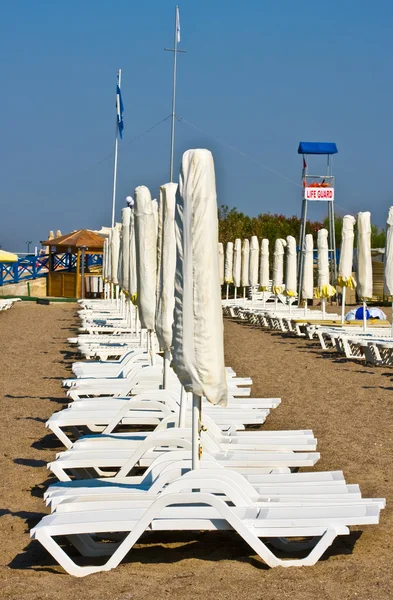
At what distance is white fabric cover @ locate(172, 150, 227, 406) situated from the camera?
4.71m

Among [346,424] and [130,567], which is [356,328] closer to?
[346,424]

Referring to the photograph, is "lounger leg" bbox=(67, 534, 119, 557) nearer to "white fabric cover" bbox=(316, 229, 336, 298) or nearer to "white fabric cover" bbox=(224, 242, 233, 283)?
"white fabric cover" bbox=(316, 229, 336, 298)

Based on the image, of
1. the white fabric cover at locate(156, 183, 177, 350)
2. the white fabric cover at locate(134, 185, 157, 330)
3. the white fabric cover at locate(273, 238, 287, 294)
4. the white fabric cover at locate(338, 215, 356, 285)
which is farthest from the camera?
the white fabric cover at locate(273, 238, 287, 294)

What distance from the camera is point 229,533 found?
5289mm

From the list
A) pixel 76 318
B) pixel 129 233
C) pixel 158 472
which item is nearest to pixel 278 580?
pixel 158 472

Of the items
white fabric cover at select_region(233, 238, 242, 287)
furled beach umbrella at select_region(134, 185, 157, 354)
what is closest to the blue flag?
white fabric cover at select_region(233, 238, 242, 287)

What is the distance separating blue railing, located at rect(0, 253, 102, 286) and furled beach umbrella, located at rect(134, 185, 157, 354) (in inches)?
1252

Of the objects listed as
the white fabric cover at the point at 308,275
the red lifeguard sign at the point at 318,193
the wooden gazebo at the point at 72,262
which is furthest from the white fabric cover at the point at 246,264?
the wooden gazebo at the point at 72,262

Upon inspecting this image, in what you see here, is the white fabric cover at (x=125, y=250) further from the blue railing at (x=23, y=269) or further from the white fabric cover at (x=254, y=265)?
the blue railing at (x=23, y=269)

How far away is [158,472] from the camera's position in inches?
205

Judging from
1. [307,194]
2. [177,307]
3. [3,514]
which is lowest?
[3,514]

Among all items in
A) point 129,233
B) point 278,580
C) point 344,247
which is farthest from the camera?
point 344,247

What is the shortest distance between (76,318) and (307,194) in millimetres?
11002

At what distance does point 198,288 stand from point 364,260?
10985 mm
